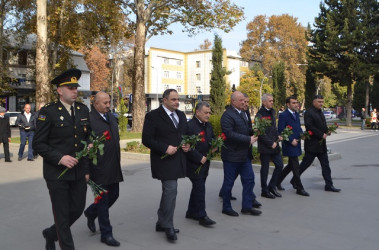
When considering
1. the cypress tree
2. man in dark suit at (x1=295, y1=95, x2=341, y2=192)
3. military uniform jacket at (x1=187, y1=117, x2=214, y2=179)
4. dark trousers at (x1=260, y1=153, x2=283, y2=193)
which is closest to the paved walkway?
dark trousers at (x1=260, y1=153, x2=283, y2=193)

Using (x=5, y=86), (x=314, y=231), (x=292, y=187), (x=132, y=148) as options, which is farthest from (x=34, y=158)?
(x=5, y=86)

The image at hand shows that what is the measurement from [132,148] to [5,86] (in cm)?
1858

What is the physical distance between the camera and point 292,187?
8.45 meters

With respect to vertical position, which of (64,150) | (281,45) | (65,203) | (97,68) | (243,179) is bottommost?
(243,179)

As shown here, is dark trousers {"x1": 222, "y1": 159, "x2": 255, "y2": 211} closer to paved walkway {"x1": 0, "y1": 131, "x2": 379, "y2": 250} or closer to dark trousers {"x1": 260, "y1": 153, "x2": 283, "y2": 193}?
paved walkway {"x1": 0, "y1": 131, "x2": 379, "y2": 250}

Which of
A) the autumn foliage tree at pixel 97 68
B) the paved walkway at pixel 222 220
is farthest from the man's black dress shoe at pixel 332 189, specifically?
the autumn foliage tree at pixel 97 68

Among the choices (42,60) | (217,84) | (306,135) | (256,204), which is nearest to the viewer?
(256,204)

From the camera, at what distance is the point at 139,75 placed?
77.7ft

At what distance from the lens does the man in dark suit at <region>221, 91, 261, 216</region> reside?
616cm

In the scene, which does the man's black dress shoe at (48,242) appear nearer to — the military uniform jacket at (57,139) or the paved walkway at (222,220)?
the paved walkway at (222,220)

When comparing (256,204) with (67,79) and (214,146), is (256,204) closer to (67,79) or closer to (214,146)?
Result: (214,146)

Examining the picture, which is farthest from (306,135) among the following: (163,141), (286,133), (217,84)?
(217,84)

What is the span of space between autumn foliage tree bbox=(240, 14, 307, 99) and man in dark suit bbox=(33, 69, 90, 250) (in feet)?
202

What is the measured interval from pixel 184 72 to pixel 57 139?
72.1 metres
